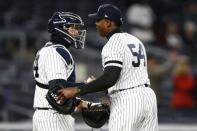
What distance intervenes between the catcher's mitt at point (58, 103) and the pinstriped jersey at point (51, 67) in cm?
13

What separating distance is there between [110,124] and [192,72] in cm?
692

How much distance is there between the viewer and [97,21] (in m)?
7.37

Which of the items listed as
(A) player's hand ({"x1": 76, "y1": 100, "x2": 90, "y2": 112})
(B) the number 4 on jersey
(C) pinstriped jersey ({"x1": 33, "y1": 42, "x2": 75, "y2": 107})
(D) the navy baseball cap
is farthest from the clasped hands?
(D) the navy baseball cap

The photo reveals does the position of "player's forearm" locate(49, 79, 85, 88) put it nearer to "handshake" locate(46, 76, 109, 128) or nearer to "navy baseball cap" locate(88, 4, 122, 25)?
"handshake" locate(46, 76, 109, 128)

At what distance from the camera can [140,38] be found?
14938 millimetres

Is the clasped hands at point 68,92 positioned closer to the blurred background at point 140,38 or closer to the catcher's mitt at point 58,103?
the catcher's mitt at point 58,103

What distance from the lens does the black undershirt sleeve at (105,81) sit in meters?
7.10

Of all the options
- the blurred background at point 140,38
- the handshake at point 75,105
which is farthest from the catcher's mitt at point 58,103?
the blurred background at point 140,38

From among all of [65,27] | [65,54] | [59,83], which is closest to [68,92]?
[59,83]

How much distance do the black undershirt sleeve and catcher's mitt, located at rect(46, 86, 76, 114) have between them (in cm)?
21

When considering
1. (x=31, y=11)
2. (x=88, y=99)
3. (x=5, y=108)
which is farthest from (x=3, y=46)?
(x=88, y=99)

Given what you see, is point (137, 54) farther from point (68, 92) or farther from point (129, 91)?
point (68, 92)

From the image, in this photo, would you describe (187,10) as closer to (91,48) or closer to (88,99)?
(91,48)

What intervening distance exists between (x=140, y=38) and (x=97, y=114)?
742 centimetres
